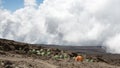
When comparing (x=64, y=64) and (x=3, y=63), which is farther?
(x=64, y=64)

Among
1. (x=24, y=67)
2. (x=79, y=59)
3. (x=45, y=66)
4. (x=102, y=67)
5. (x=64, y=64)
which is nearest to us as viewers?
(x=24, y=67)

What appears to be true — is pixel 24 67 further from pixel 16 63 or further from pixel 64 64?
pixel 64 64

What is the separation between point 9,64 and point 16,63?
23.1 inches

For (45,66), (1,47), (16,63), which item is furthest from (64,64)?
(1,47)

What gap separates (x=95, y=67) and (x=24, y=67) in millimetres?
6849

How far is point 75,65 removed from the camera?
2472cm

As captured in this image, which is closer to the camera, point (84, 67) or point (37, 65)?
point (37, 65)

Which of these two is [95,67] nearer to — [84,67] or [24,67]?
[84,67]

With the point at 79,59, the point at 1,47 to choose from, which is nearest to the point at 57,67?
the point at 79,59

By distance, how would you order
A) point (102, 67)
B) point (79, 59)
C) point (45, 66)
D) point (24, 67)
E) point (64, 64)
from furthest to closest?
1. point (79, 59)
2. point (102, 67)
3. point (64, 64)
4. point (45, 66)
5. point (24, 67)

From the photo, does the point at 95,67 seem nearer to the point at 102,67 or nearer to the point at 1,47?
the point at 102,67

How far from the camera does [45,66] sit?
73.8ft

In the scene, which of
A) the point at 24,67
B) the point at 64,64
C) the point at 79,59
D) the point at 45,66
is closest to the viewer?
the point at 24,67

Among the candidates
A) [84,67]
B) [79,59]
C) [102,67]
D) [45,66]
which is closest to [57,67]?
[45,66]
